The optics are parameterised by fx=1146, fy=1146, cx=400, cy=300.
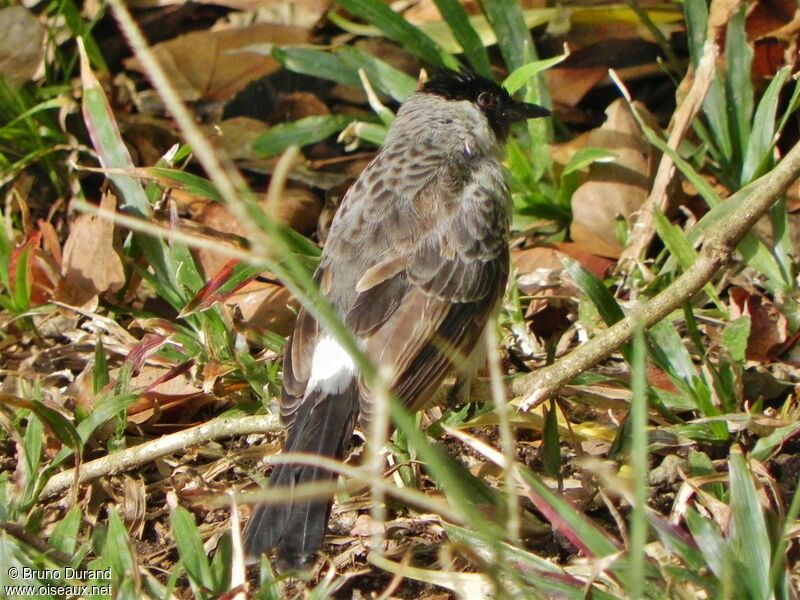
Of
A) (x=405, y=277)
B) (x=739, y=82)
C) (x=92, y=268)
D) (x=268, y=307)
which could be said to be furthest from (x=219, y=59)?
(x=739, y=82)

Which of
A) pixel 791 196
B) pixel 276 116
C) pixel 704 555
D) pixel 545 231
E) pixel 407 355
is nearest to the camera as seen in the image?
pixel 704 555

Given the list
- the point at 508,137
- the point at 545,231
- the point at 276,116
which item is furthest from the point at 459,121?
the point at 276,116

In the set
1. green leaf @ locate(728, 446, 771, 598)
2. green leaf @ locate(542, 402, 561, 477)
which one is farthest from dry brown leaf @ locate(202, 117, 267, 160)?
green leaf @ locate(728, 446, 771, 598)

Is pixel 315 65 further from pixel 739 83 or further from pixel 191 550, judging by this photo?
pixel 191 550

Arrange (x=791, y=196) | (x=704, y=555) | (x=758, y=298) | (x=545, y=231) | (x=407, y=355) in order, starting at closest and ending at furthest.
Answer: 1. (x=704, y=555)
2. (x=407, y=355)
3. (x=758, y=298)
4. (x=791, y=196)
5. (x=545, y=231)

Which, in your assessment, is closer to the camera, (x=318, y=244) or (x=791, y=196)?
(x=791, y=196)

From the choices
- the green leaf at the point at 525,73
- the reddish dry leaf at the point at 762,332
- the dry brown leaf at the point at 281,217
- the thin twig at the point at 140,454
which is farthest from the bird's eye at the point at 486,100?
the thin twig at the point at 140,454

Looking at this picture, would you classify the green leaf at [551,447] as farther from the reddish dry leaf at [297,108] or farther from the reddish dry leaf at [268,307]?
the reddish dry leaf at [297,108]

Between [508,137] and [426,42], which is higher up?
[426,42]

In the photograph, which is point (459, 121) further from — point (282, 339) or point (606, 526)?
point (606, 526)
